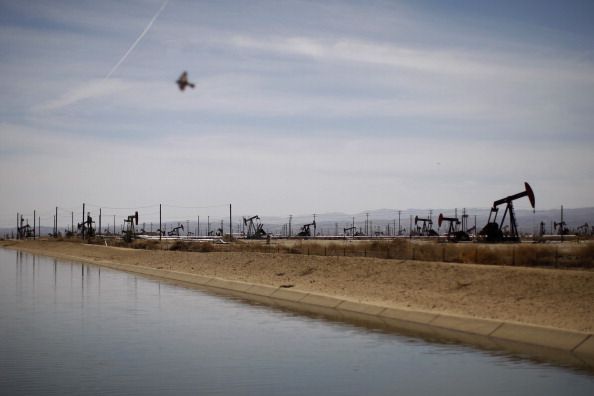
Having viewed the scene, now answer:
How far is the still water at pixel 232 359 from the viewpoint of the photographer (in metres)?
15.0

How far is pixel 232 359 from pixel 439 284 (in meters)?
12.4

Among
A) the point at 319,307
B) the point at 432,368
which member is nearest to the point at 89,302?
the point at 319,307

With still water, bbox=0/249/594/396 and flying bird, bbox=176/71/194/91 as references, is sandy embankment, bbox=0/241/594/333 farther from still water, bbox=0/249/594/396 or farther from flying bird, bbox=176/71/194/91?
flying bird, bbox=176/71/194/91

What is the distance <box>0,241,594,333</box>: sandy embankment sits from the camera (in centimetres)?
2197

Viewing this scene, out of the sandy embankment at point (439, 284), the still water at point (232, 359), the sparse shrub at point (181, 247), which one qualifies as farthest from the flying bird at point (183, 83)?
the sparse shrub at point (181, 247)

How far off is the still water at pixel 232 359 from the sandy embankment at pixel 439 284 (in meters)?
3.77

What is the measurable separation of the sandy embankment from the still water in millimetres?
3774

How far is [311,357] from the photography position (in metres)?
18.4

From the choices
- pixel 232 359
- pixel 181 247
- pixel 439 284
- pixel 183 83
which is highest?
pixel 183 83

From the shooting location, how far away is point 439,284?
27.7 metres

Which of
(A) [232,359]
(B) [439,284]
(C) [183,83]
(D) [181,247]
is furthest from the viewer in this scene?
(D) [181,247]

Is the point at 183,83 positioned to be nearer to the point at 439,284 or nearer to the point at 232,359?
the point at 232,359

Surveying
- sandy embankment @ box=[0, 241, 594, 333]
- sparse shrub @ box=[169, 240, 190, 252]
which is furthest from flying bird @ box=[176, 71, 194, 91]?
sparse shrub @ box=[169, 240, 190, 252]

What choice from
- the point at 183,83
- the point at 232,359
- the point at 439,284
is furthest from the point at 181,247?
the point at 183,83
